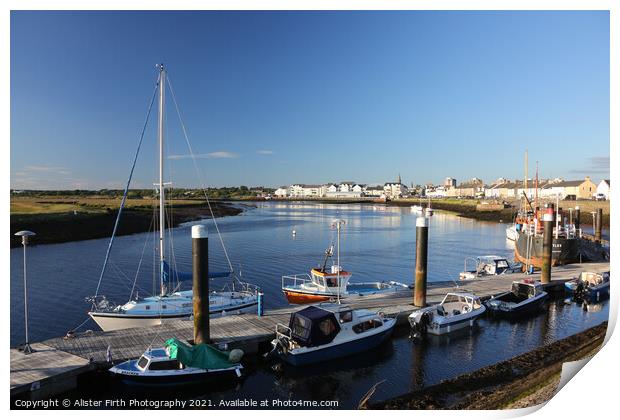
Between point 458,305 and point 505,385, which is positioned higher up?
point 458,305

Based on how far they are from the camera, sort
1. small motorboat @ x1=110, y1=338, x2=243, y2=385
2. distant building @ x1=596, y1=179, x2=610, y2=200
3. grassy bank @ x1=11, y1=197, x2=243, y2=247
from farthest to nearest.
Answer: distant building @ x1=596, y1=179, x2=610, y2=200
grassy bank @ x1=11, y1=197, x2=243, y2=247
small motorboat @ x1=110, y1=338, x2=243, y2=385

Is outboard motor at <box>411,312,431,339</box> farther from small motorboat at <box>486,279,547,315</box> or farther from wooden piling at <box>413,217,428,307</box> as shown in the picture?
small motorboat at <box>486,279,547,315</box>

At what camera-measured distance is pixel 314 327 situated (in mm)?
13711

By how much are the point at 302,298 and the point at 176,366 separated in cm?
993

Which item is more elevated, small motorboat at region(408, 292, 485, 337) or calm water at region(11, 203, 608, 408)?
small motorboat at region(408, 292, 485, 337)

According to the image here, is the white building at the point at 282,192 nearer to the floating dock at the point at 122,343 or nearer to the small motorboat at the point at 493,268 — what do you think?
the small motorboat at the point at 493,268

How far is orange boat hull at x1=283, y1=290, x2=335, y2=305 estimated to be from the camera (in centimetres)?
2102

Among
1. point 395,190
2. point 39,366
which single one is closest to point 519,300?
point 39,366

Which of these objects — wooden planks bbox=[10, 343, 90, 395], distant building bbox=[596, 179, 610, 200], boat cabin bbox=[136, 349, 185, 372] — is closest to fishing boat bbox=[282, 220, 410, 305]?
boat cabin bbox=[136, 349, 185, 372]

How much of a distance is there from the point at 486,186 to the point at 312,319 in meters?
150

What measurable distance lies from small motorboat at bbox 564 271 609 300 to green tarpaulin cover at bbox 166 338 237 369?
61.3 ft

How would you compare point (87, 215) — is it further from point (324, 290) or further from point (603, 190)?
point (603, 190)
